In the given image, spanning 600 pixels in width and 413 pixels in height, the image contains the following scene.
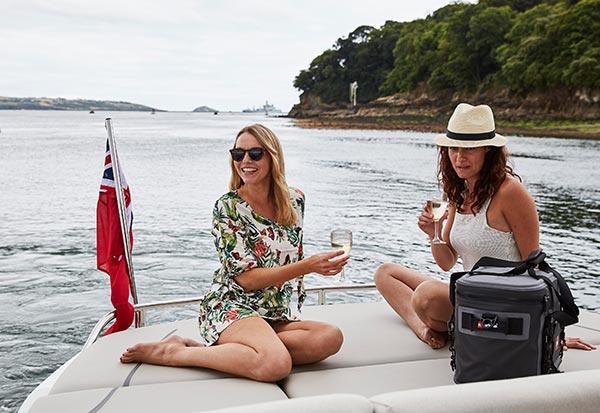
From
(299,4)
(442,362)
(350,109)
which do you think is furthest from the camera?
(350,109)

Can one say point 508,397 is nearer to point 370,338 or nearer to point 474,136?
point 474,136

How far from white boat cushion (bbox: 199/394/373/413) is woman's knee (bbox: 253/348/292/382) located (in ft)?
3.95

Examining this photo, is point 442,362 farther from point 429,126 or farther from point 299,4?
point 429,126

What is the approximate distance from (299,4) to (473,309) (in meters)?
73.5

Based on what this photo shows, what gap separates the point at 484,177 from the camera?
11.7 feet

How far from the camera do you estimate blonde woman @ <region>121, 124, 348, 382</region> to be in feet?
11.3

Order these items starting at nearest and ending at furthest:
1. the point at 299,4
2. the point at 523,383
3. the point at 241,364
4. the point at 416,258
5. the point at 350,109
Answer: the point at 523,383 < the point at 241,364 < the point at 416,258 < the point at 299,4 < the point at 350,109

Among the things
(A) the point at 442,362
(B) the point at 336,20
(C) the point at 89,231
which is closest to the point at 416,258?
(C) the point at 89,231

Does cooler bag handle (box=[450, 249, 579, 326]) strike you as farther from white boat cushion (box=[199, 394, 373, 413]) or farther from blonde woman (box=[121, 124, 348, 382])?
white boat cushion (box=[199, 394, 373, 413])

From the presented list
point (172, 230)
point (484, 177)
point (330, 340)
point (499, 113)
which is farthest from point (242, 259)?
point (499, 113)

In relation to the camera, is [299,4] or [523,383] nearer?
[523,383]

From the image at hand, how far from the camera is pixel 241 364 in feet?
11.0

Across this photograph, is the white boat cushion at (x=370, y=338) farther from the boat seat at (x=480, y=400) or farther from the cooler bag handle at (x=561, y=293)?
the boat seat at (x=480, y=400)

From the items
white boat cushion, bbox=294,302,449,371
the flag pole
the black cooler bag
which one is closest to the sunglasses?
white boat cushion, bbox=294,302,449,371
